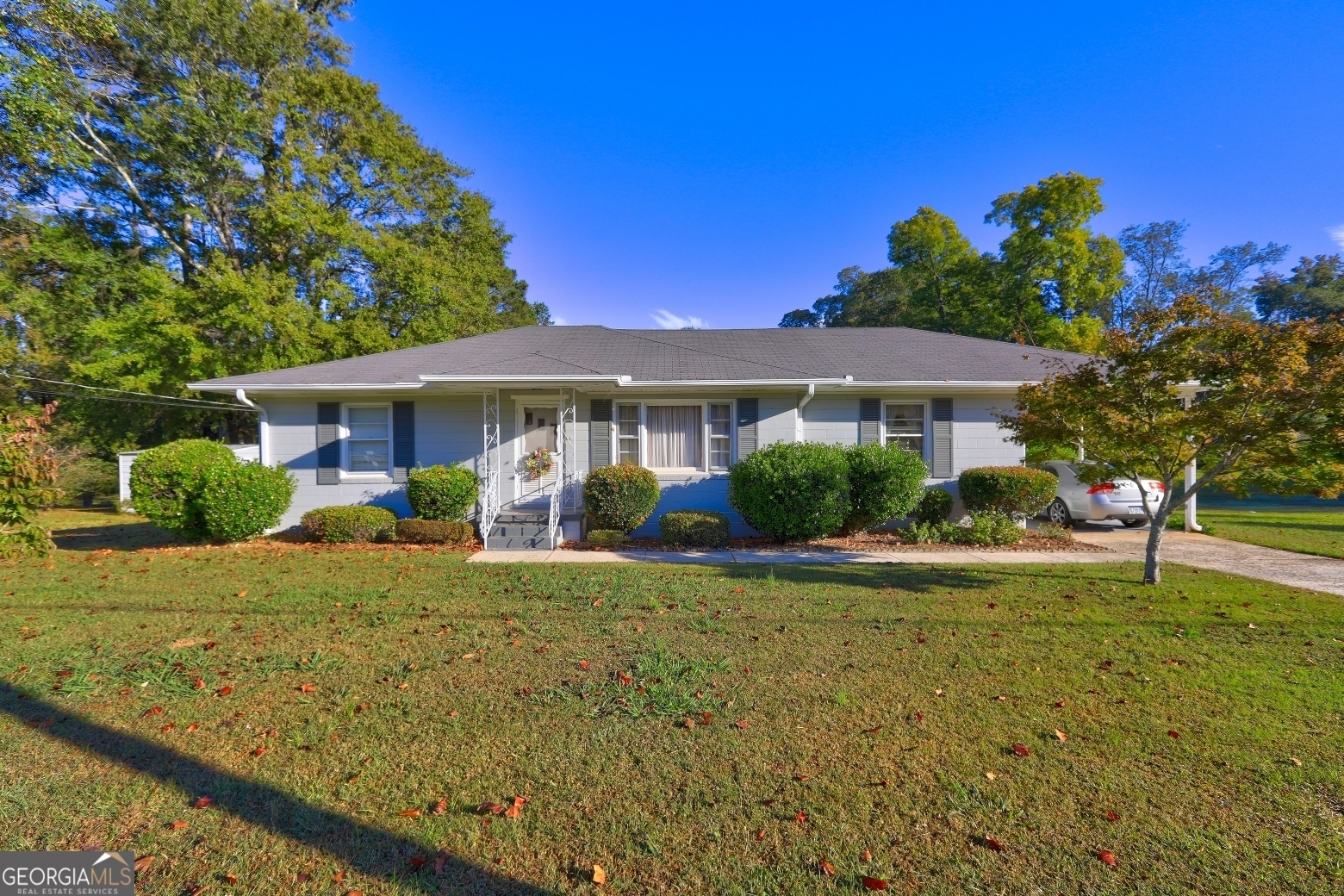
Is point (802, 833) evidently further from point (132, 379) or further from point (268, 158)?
point (268, 158)

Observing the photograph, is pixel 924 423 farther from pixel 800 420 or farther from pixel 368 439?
pixel 368 439

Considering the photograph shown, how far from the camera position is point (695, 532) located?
955 cm

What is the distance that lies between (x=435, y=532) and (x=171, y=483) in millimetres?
4388

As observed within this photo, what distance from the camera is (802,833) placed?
2467 mm

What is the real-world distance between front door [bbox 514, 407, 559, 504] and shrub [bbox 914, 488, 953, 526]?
7.12 meters

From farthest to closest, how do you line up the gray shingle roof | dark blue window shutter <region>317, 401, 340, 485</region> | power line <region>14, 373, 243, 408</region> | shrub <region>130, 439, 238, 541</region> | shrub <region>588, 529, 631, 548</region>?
power line <region>14, 373, 243, 408</region> < dark blue window shutter <region>317, 401, 340, 485</region> < the gray shingle roof < shrub <region>588, 529, 631, 548</region> < shrub <region>130, 439, 238, 541</region>

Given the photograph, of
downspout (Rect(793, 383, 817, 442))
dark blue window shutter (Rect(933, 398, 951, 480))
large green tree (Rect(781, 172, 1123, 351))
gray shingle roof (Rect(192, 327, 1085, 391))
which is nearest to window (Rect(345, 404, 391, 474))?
gray shingle roof (Rect(192, 327, 1085, 391))

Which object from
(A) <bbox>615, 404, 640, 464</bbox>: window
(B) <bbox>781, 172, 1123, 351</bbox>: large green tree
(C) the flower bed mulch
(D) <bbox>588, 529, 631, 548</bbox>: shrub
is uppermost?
(B) <bbox>781, 172, 1123, 351</bbox>: large green tree

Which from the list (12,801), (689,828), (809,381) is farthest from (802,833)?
(809,381)

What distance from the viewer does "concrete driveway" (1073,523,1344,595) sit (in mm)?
7270

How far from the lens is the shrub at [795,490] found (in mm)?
9250

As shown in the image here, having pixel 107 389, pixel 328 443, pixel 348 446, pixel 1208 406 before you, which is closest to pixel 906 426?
pixel 1208 406

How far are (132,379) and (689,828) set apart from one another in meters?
19.2

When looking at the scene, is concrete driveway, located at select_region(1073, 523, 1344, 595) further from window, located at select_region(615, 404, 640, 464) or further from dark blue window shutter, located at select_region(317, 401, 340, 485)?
dark blue window shutter, located at select_region(317, 401, 340, 485)
